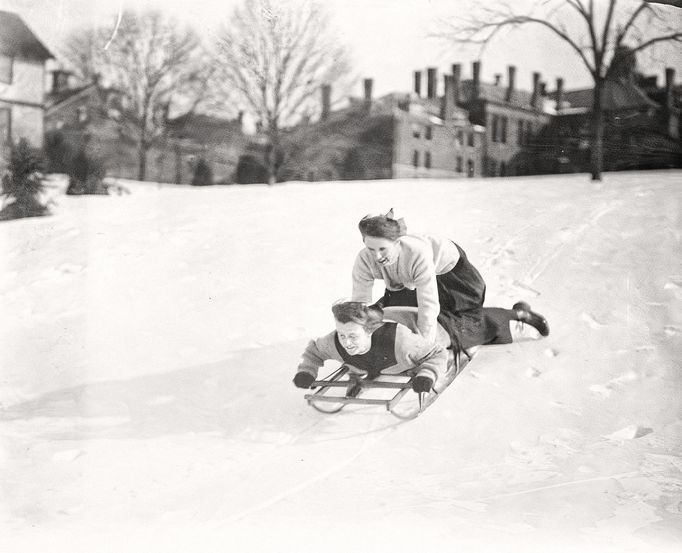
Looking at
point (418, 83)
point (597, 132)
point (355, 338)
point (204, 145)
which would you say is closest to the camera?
point (355, 338)

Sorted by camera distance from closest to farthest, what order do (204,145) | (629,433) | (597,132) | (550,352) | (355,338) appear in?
(355,338)
(629,433)
(550,352)
(204,145)
(597,132)

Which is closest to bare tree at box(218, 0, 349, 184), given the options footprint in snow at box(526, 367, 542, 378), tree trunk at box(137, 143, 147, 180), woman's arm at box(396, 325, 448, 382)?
tree trunk at box(137, 143, 147, 180)

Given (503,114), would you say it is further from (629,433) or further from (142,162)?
(142,162)

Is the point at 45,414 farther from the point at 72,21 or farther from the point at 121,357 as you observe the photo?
the point at 72,21

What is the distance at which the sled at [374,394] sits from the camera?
2746 millimetres

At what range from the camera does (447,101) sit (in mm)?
3238

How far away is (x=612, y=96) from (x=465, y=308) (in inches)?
43.5

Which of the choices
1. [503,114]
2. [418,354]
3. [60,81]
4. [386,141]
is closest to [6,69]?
[60,81]

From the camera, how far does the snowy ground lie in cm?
261

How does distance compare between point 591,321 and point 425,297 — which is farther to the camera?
point 591,321

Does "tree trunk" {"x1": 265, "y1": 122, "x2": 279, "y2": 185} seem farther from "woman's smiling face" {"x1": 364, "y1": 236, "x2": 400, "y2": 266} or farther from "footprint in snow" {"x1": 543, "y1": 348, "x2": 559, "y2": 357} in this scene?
"footprint in snow" {"x1": 543, "y1": 348, "x2": 559, "y2": 357}

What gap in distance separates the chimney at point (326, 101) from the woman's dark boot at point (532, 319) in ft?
3.26

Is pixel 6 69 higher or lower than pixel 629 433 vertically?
higher

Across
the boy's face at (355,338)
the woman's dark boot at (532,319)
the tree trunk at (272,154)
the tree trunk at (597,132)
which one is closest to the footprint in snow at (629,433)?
the woman's dark boot at (532,319)
